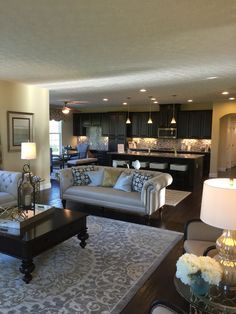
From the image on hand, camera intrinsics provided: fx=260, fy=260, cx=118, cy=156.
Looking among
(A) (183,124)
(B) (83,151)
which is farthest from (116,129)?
(A) (183,124)

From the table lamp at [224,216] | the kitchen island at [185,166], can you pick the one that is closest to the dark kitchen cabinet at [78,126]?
the kitchen island at [185,166]

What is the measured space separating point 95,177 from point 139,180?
1029mm

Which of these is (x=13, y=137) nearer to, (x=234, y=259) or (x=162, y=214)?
(x=162, y=214)

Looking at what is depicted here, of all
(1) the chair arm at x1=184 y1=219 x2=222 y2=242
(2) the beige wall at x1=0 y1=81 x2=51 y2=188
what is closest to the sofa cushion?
(1) the chair arm at x1=184 y1=219 x2=222 y2=242

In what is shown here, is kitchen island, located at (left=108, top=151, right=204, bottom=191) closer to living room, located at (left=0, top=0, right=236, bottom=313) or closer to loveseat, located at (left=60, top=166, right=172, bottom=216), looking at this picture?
living room, located at (left=0, top=0, right=236, bottom=313)

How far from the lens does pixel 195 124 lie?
32.7 feet

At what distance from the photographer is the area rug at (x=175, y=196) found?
19.5 feet

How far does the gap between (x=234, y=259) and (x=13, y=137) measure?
5.45 meters

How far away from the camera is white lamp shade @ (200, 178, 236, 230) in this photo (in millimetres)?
1663

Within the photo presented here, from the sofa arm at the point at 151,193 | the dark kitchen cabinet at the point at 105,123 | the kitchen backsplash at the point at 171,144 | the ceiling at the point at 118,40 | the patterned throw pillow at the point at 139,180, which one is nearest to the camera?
the ceiling at the point at 118,40

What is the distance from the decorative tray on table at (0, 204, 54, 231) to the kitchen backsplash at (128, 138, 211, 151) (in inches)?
311

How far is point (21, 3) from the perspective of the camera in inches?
86.9

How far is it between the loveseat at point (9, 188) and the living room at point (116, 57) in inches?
50.5

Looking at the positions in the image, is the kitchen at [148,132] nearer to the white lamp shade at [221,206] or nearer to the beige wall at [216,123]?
the beige wall at [216,123]
